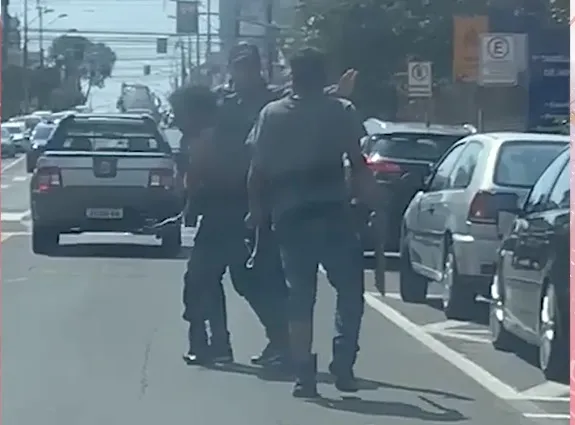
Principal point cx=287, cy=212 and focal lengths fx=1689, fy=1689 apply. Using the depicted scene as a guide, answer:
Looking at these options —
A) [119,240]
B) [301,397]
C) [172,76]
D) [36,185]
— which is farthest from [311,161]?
[172,76]

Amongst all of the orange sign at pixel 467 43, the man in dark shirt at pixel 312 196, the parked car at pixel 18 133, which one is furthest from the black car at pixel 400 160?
the parked car at pixel 18 133

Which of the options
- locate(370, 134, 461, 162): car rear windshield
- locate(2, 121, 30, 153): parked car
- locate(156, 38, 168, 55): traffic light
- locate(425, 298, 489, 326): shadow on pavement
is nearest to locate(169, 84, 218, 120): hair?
locate(425, 298, 489, 326): shadow on pavement

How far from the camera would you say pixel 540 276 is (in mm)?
10391

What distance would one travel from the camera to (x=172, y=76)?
7369cm

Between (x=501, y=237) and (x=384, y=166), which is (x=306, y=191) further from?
(x=384, y=166)

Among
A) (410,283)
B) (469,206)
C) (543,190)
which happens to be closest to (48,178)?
(410,283)

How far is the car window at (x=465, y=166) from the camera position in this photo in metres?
13.9

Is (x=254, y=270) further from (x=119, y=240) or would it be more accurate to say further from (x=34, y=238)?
(x=119, y=240)

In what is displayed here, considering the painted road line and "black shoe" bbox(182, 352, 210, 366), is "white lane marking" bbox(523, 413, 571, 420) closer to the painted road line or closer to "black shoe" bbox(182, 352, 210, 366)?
the painted road line

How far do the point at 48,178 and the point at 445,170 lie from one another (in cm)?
696

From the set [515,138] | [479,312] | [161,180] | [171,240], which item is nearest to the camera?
[515,138]

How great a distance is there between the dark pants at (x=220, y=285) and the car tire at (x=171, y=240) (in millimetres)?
9182

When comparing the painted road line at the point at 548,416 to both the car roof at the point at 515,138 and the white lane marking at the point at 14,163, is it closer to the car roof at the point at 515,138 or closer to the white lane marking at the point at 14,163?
the car roof at the point at 515,138

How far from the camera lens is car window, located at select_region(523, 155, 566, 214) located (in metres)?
10.9
